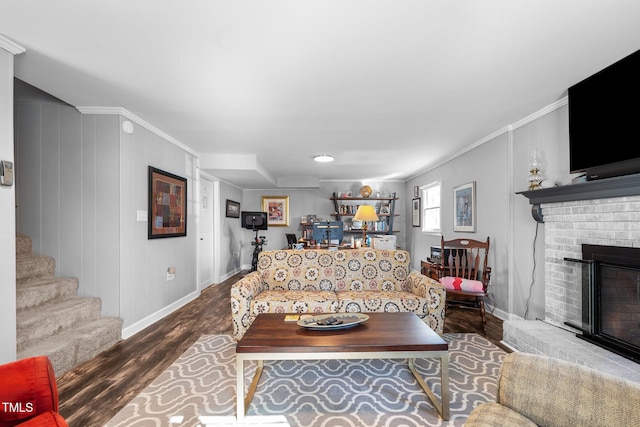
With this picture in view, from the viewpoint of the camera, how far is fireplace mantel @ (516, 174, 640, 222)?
2062mm

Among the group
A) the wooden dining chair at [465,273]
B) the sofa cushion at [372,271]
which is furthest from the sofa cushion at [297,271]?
the wooden dining chair at [465,273]

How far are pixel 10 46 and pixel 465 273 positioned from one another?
484 centimetres

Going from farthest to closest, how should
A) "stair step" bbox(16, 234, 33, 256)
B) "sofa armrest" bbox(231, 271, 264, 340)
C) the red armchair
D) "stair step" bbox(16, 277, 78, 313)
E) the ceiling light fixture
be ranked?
the ceiling light fixture < "stair step" bbox(16, 234, 33, 256) < "sofa armrest" bbox(231, 271, 264, 340) < "stair step" bbox(16, 277, 78, 313) < the red armchair

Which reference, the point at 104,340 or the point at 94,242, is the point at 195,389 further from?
the point at 94,242

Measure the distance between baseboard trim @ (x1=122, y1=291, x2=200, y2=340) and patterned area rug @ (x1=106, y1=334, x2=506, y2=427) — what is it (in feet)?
3.12

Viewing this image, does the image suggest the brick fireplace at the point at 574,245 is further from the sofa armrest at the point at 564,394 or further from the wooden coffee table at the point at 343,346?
the sofa armrest at the point at 564,394

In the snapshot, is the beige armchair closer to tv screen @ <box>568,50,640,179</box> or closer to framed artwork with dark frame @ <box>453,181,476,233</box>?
tv screen @ <box>568,50,640,179</box>

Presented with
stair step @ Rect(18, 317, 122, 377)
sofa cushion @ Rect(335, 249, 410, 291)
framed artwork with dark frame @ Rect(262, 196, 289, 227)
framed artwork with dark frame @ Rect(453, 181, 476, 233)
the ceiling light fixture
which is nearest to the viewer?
stair step @ Rect(18, 317, 122, 377)

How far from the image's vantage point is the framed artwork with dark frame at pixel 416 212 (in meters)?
6.88

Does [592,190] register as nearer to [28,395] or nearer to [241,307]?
[241,307]

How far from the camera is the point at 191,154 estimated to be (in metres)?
4.72

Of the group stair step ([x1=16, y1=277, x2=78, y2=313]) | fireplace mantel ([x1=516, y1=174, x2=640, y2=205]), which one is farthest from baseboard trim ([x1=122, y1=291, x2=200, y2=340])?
fireplace mantel ([x1=516, y1=174, x2=640, y2=205])

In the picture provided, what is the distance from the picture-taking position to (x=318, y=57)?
2.10m

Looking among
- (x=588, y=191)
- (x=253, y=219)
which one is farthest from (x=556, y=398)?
(x=253, y=219)
